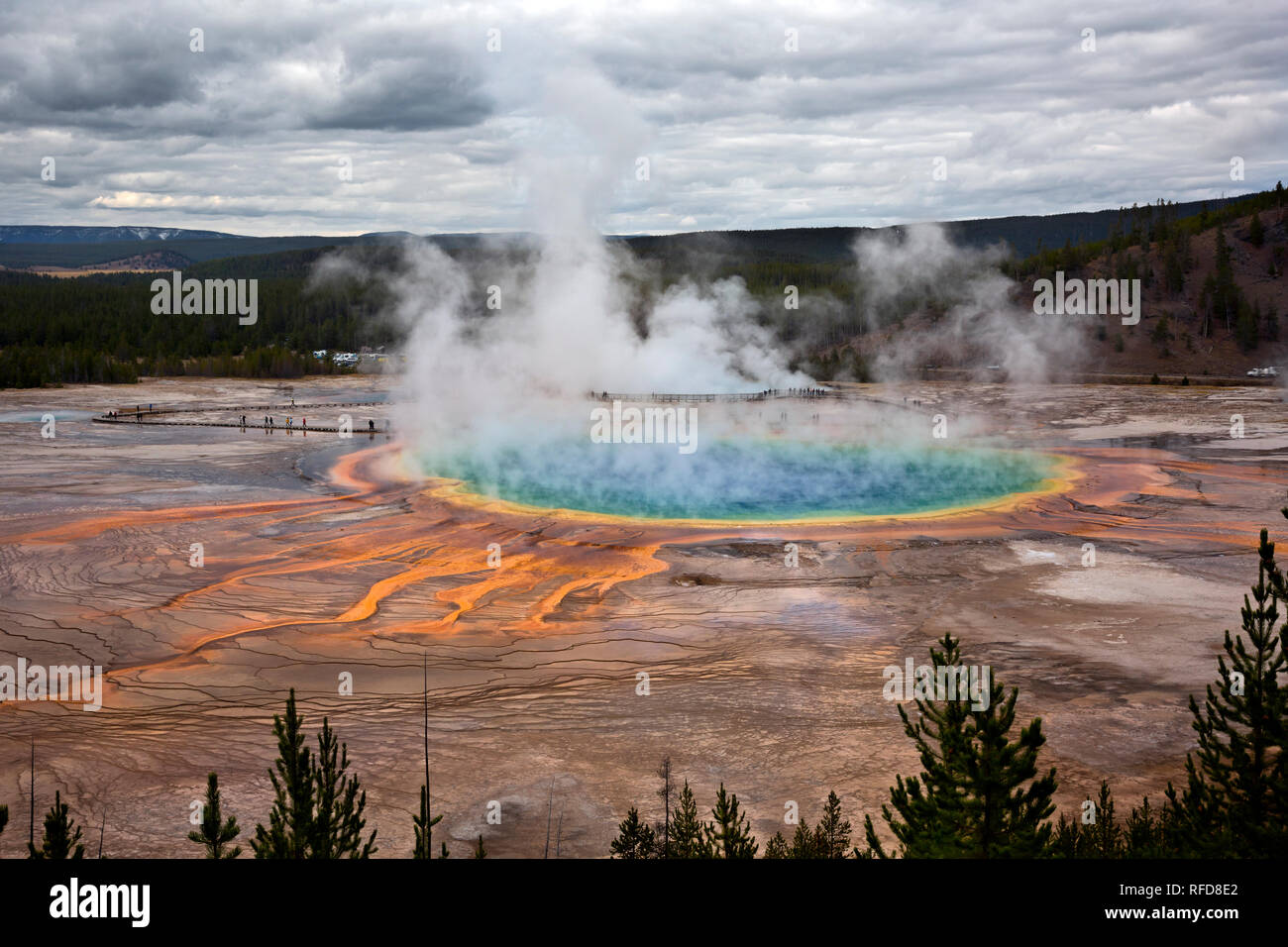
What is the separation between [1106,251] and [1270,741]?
10748cm

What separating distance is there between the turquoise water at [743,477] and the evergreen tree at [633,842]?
20.3m

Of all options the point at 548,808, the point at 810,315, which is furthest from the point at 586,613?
the point at 810,315

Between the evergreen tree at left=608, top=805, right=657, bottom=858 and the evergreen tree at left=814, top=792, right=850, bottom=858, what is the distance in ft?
5.77

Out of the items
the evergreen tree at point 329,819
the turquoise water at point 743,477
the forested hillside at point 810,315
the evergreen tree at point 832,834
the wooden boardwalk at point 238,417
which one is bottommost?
the evergreen tree at point 832,834

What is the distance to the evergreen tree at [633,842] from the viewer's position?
34.1ft

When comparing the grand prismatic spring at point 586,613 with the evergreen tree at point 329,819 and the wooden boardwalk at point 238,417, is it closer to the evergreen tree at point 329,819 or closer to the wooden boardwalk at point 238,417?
the evergreen tree at point 329,819

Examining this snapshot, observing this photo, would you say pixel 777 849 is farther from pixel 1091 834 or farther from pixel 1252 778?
pixel 1252 778

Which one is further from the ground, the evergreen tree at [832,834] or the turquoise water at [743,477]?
the turquoise water at [743,477]

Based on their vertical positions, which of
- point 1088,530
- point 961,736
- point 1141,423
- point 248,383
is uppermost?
point 248,383

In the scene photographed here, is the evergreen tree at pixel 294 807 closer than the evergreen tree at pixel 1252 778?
Yes

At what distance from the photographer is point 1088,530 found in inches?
1132

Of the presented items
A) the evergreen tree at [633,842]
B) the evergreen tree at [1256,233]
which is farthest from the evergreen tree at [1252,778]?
the evergreen tree at [1256,233]
